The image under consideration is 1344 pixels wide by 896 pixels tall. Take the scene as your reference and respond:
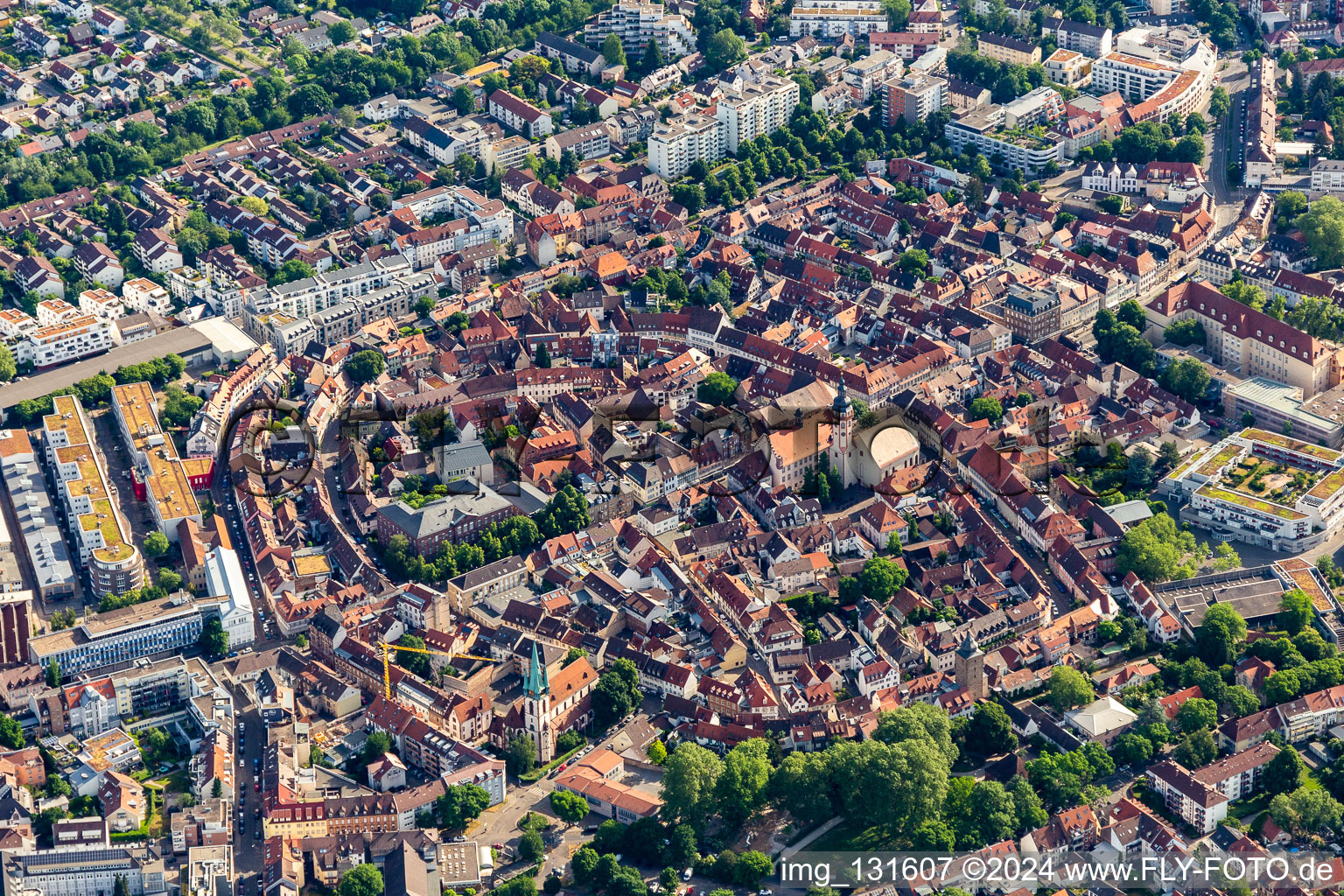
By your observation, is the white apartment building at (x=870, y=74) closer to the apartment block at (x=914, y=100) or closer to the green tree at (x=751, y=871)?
the apartment block at (x=914, y=100)

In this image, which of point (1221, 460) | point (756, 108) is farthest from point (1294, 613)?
point (756, 108)

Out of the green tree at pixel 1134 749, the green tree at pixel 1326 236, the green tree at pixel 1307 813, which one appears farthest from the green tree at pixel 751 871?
the green tree at pixel 1326 236

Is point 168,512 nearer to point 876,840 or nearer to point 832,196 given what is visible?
point 876,840

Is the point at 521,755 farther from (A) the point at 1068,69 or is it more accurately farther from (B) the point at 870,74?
(A) the point at 1068,69

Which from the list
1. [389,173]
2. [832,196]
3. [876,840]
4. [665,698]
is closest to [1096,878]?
[876,840]

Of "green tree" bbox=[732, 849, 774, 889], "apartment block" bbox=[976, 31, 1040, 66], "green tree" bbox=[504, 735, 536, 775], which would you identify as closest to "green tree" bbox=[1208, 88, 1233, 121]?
"apartment block" bbox=[976, 31, 1040, 66]
